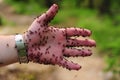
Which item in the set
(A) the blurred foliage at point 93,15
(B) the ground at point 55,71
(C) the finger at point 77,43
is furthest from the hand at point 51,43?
(A) the blurred foliage at point 93,15

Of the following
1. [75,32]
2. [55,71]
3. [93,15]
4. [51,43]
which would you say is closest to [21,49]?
[51,43]

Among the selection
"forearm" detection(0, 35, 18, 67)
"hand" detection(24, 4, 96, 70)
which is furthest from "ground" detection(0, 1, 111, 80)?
"hand" detection(24, 4, 96, 70)

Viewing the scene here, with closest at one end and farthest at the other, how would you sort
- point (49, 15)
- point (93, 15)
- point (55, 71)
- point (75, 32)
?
1. point (49, 15)
2. point (75, 32)
3. point (55, 71)
4. point (93, 15)

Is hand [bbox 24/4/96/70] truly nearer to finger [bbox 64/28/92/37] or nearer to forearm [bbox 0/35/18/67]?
finger [bbox 64/28/92/37]

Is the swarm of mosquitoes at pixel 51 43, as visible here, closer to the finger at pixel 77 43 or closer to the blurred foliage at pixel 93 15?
the finger at pixel 77 43

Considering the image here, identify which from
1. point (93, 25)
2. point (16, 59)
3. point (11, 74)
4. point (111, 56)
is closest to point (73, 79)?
point (11, 74)

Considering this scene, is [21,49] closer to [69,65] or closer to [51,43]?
[51,43]
